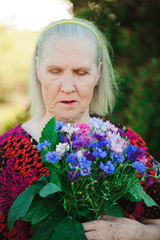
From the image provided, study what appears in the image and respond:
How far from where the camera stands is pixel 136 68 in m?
4.14

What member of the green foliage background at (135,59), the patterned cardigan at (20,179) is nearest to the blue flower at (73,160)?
the patterned cardigan at (20,179)

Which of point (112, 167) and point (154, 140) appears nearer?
point (112, 167)

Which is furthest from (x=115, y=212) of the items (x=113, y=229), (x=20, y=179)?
(x=20, y=179)

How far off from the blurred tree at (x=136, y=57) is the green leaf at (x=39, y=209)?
2.12m

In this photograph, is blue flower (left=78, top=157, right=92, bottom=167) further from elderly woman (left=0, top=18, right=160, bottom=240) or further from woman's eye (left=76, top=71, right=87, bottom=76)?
woman's eye (left=76, top=71, right=87, bottom=76)

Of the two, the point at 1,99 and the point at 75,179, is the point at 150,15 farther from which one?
the point at 1,99

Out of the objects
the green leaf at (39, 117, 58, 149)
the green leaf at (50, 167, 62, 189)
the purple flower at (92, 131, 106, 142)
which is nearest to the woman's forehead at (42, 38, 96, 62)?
the green leaf at (39, 117, 58, 149)

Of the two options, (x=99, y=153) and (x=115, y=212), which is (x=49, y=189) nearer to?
(x=99, y=153)

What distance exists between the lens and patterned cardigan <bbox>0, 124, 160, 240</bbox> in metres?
1.76

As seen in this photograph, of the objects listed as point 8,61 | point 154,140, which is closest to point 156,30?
→ point 154,140

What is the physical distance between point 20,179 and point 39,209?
0.52 metres

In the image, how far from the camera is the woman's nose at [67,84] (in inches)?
70.4

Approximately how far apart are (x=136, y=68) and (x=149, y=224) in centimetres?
269

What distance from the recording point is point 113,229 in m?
1.50
